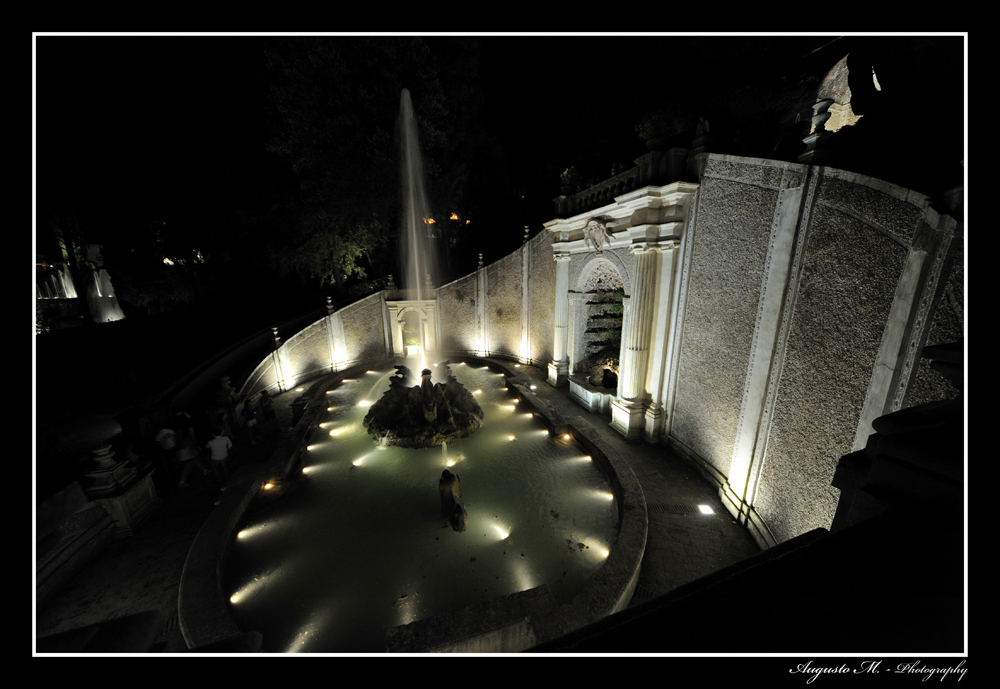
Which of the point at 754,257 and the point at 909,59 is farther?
the point at 754,257

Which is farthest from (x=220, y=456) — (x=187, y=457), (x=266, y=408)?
(x=266, y=408)

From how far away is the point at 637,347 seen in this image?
761 cm

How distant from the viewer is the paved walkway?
3773 millimetres

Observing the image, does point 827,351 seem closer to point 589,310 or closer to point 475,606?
point 475,606

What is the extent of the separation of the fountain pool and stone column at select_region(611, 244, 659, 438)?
149cm

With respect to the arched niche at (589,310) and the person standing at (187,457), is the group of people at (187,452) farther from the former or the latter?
the arched niche at (589,310)

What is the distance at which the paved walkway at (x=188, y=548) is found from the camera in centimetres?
377

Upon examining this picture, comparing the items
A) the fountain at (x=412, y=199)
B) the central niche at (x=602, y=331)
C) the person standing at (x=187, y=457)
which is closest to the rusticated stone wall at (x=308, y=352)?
the fountain at (x=412, y=199)

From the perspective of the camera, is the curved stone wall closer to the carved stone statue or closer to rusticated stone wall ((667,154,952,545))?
rusticated stone wall ((667,154,952,545))

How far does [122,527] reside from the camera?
187 inches
